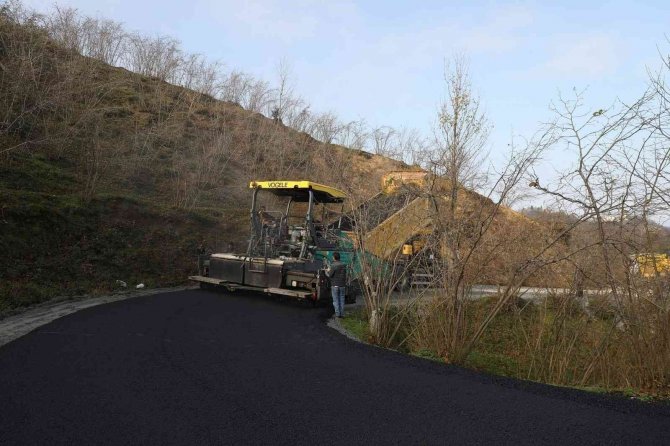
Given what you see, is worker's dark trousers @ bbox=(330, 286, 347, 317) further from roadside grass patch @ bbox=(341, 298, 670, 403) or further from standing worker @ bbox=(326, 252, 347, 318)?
roadside grass patch @ bbox=(341, 298, 670, 403)

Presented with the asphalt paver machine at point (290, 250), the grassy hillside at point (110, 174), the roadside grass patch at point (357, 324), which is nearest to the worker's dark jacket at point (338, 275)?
the asphalt paver machine at point (290, 250)

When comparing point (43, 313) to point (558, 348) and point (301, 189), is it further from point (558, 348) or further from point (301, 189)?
point (558, 348)

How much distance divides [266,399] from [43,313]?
21.6ft

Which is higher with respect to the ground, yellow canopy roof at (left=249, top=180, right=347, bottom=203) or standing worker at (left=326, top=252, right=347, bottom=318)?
yellow canopy roof at (left=249, top=180, right=347, bottom=203)

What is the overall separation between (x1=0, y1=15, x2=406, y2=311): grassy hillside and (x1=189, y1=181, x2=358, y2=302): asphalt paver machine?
4.36ft

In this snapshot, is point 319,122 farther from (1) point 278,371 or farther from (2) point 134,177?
(1) point 278,371

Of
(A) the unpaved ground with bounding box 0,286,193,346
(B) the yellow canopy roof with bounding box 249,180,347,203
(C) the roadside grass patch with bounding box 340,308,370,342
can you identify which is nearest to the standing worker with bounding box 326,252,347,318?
(C) the roadside grass patch with bounding box 340,308,370,342

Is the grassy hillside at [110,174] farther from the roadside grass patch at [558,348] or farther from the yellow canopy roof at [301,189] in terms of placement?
the roadside grass patch at [558,348]

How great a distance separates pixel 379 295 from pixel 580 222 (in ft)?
12.5

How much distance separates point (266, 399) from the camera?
17.5 ft

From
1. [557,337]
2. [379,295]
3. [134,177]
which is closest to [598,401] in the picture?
[557,337]

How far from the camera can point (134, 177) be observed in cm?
2470

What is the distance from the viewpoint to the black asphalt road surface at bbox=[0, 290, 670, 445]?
175 inches

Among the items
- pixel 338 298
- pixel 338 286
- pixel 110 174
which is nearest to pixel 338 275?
pixel 338 286
